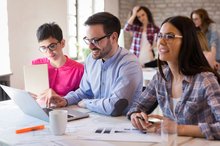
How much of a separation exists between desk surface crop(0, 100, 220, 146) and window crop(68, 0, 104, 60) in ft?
9.74

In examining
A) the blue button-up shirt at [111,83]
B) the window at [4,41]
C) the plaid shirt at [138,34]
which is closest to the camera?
the blue button-up shirt at [111,83]

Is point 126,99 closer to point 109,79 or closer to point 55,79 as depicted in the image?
point 109,79

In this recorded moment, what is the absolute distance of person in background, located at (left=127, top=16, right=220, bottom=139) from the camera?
1.33m

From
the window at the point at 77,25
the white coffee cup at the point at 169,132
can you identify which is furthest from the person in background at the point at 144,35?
the white coffee cup at the point at 169,132

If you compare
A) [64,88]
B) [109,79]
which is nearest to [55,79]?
[64,88]

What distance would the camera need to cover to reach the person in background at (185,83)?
1.33 metres

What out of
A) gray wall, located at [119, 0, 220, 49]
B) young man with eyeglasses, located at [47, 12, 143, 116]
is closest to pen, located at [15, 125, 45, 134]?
young man with eyeglasses, located at [47, 12, 143, 116]

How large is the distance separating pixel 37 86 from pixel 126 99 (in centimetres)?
61

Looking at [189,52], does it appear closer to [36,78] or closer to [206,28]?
[36,78]

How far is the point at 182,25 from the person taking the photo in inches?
56.0

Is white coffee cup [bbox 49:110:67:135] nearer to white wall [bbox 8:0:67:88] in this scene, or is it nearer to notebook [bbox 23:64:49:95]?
notebook [bbox 23:64:49:95]

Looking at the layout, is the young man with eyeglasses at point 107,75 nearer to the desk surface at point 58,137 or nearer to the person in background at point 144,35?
the desk surface at point 58,137

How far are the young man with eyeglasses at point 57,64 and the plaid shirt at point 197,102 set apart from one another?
0.72 meters

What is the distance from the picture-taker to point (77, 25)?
493cm
